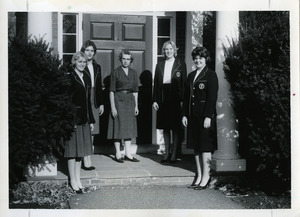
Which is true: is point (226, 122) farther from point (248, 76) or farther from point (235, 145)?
point (248, 76)

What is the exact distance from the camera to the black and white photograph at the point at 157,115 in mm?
4656

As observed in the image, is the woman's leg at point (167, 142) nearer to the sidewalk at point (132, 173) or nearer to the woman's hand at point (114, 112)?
the sidewalk at point (132, 173)

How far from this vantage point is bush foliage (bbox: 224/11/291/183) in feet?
15.2

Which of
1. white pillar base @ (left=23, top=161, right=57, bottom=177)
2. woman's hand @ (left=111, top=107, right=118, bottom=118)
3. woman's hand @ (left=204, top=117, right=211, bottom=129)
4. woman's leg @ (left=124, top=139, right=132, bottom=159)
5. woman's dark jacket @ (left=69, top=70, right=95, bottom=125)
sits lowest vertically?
white pillar base @ (left=23, top=161, right=57, bottom=177)

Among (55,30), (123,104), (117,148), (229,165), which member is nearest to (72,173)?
(117,148)

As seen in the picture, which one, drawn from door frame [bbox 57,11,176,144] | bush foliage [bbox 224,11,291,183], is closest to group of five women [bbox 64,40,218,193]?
bush foliage [bbox 224,11,291,183]

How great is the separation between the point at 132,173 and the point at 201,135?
902mm

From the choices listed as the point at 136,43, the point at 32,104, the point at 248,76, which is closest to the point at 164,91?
the point at 136,43

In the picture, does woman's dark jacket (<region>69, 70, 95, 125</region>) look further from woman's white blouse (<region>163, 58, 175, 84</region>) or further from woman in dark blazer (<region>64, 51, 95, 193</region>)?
woman's white blouse (<region>163, 58, 175, 84</region>)

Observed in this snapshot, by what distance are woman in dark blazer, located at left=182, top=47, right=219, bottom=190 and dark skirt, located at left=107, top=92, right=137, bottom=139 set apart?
0.86m

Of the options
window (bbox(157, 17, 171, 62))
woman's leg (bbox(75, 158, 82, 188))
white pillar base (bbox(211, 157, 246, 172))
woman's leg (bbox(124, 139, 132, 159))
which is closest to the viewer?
woman's leg (bbox(75, 158, 82, 188))

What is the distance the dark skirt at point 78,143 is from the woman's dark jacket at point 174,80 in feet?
3.80

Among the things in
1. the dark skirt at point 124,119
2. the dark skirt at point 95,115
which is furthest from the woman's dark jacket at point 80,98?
the dark skirt at point 124,119

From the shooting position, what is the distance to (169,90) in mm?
5848
